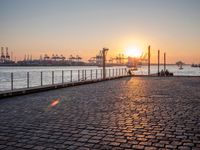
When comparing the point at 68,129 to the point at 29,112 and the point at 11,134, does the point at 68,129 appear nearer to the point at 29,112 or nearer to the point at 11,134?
the point at 11,134

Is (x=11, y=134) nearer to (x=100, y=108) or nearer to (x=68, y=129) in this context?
(x=68, y=129)

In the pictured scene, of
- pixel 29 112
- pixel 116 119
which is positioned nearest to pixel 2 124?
pixel 29 112

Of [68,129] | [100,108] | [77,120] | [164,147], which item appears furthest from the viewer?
[100,108]

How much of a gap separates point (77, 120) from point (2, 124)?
6.52 feet

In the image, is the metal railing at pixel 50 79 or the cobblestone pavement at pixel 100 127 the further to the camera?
the metal railing at pixel 50 79

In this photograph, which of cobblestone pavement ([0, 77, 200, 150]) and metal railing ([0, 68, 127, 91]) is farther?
metal railing ([0, 68, 127, 91])

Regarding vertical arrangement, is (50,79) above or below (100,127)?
below

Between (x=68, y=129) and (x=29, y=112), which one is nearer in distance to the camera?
(x=68, y=129)

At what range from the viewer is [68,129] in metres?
6.59

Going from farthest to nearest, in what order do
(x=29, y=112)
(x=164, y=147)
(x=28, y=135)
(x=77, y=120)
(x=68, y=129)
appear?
(x=29, y=112), (x=77, y=120), (x=68, y=129), (x=28, y=135), (x=164, y=147)

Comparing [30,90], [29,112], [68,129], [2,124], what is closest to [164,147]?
[68,129]

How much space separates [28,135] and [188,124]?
158 inches

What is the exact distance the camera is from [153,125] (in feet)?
22.9

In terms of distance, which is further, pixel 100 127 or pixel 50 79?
pixel 50 79
